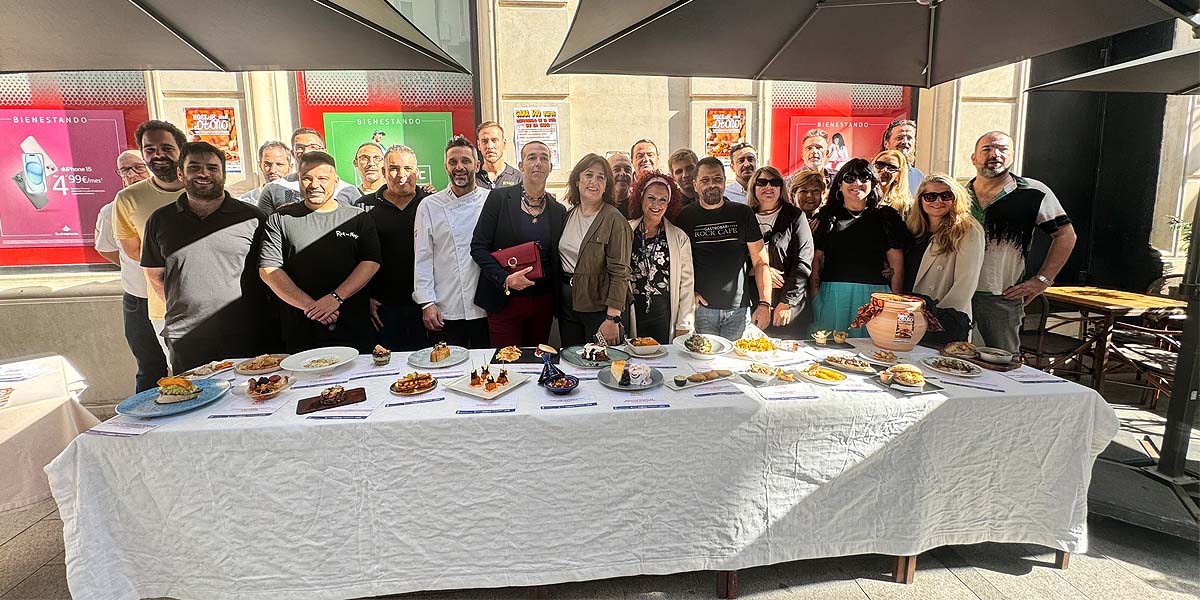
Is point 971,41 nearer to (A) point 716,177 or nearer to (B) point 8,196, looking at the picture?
(A) point 716,177

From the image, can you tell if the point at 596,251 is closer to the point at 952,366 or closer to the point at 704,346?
the point at 704,346

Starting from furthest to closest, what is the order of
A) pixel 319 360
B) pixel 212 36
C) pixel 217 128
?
1. pixel 217 128
2. pixel 212 36
3. pixel 319 360

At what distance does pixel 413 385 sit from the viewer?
2018 mm

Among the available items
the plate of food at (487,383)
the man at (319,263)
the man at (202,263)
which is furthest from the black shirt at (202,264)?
the plate of food at (487,383)

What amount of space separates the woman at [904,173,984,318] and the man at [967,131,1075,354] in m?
0.37

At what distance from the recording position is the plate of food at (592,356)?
2.37 m

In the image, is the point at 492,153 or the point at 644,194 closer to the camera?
the point at 644,194

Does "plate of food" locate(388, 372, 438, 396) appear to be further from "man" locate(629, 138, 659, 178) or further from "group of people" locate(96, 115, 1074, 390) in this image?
"man" locate(629, 138, 659, 178)

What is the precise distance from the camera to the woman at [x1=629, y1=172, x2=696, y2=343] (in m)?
3.03

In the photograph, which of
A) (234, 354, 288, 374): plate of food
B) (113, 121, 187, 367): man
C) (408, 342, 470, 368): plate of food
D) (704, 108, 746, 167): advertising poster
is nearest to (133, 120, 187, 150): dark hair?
(113, 121, 187, 367): man

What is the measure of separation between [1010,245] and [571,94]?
359 centimetres

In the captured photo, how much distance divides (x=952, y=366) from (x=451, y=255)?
106 inches

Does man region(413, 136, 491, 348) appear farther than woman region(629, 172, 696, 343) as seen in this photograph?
Yes

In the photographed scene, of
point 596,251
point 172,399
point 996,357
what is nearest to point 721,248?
point 596,251
